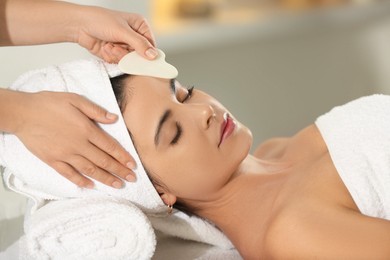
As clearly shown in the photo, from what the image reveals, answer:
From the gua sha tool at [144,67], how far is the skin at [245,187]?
0.02 metres

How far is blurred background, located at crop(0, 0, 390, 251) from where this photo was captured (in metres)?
2.76

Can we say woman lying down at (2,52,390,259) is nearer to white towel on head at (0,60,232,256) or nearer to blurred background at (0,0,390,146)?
white towel on head at (0,60,232,256)

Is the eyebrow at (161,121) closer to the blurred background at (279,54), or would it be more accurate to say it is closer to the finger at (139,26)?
the finger at (139,26)

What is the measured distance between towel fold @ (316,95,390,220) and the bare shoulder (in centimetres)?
7

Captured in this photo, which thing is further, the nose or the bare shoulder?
the nose

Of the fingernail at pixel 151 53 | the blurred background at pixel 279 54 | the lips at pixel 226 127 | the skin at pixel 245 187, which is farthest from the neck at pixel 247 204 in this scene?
the blurred background at pixel 279 54

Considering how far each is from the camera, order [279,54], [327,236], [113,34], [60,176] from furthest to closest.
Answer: [279,54] < [113,34] < [60,176] < [327,236]

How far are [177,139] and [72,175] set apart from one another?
23 cm

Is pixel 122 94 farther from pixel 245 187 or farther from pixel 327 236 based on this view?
pixel 327 236

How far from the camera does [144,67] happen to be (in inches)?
49.8

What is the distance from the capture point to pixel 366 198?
1.18m

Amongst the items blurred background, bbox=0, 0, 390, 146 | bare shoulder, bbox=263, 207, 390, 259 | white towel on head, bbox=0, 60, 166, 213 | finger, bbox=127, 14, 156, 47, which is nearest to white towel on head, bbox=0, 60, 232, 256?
white towel on head, bbox=0, 60, 166, 213

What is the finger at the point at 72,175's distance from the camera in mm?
1177

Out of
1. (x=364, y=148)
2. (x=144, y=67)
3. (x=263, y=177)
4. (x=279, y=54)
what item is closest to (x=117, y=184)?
(x=144, y=67)
